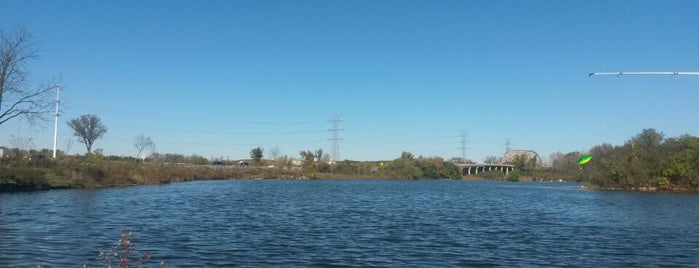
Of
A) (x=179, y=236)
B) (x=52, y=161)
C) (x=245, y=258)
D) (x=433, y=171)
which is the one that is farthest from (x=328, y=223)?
(x=433, y=171)

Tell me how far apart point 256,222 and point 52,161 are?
42.7 metres

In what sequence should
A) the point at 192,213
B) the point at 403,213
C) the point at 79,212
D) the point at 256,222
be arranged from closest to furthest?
1. the point at 256,222
2. the point at 79,212
3. the point at 192,213
4. the point at 403,213

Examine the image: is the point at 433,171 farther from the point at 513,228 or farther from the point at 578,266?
the point at 578,266

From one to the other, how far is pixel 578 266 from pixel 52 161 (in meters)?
58.2

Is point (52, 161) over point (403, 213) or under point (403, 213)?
over

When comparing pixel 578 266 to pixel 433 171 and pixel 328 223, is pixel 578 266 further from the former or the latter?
pixel 433 171

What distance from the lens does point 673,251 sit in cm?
2208

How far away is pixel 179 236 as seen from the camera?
2248 cm

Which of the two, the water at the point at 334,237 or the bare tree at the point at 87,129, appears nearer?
the water at the point at 334,237

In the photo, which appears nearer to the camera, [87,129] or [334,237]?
[334,237]

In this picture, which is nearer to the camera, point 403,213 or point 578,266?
point 578,266

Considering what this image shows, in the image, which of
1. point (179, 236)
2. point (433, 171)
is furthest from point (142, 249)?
point (433, 171)

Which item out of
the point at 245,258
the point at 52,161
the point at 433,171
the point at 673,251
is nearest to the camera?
the point at 245,258

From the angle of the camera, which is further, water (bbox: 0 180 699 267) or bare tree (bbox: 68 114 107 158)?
bare tree (bbox: 68 114 107 158)
